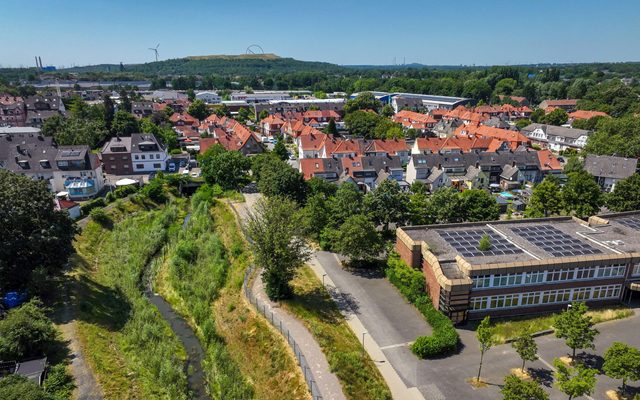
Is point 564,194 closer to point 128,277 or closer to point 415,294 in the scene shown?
point 415,294

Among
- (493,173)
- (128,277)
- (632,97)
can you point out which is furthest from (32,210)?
(632,97)

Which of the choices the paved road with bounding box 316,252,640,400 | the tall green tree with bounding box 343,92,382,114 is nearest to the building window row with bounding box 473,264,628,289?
the paved road with bounding box 316,252,640,400

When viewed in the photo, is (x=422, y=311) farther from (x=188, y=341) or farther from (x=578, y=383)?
(x=188, y=341)

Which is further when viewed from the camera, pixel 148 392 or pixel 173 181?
pixel 173 181

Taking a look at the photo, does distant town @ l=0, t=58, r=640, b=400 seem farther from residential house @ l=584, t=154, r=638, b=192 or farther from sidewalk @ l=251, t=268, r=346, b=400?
residential house @ l=584, t=154, r=638, b=192

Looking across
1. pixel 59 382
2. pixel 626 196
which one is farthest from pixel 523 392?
pixel 626 196

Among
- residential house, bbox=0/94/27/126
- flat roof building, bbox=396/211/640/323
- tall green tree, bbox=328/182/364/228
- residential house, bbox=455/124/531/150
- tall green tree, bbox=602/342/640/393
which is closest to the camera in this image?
tall green tree, bbox=602/342/640/393

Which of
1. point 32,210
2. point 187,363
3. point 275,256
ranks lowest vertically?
point 187,363
